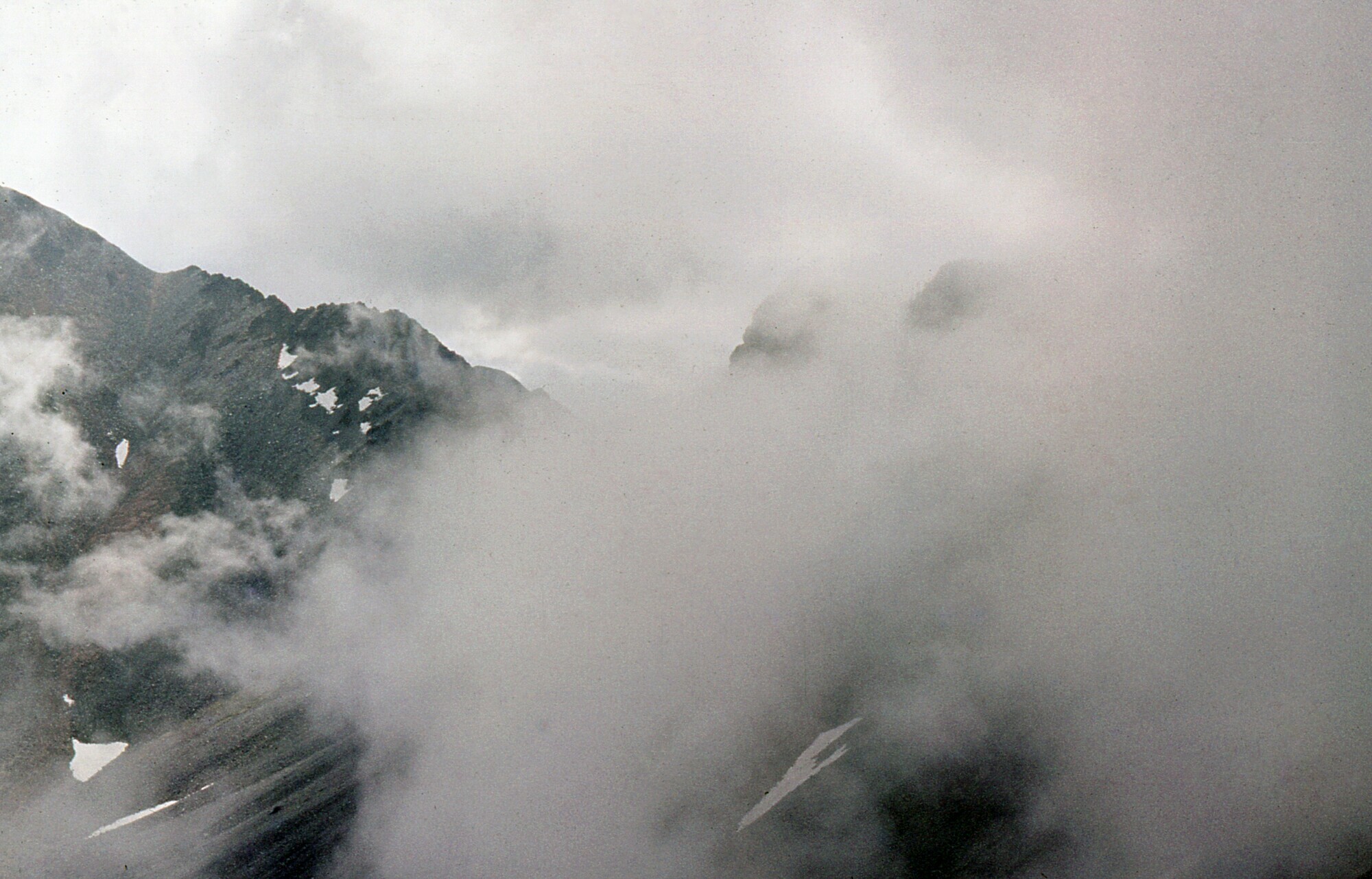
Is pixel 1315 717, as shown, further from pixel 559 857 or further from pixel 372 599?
pixel 372 599

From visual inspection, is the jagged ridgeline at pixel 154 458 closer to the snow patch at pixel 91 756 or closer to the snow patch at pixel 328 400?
the snow patch at pixel 328 400

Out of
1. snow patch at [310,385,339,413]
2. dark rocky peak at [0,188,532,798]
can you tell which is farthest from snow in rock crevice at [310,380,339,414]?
dark rocky peak at [0,188,532,798]

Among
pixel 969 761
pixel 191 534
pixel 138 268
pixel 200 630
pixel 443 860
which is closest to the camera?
pixel 443 860

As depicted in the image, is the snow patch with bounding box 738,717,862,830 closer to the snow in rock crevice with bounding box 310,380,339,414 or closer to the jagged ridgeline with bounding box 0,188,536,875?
the jagged ridgeline with bounding box 0,188,536,875

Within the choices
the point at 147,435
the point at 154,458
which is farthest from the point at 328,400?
the point at 154,458

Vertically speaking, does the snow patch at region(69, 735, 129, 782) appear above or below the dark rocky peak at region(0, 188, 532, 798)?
below

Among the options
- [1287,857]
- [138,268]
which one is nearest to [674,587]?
[1287,857]

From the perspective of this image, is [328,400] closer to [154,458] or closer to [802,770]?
[154,458]
